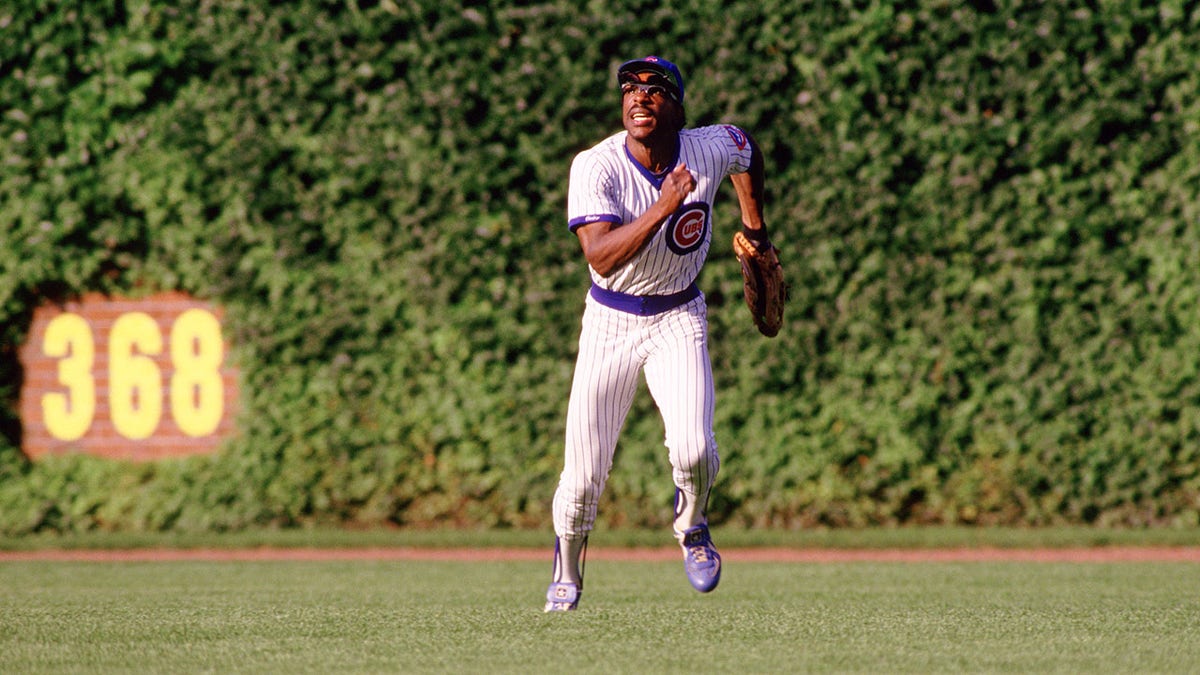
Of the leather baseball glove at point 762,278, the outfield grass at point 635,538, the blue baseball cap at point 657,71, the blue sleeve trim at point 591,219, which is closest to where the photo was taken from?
the blue sleeve trim at point 591,219

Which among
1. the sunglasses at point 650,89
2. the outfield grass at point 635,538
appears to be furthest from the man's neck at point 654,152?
the outfield grass at point 635,538

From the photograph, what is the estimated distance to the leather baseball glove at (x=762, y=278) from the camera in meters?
5.62

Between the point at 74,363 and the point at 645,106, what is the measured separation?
5.94 m

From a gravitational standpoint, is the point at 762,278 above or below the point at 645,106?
below

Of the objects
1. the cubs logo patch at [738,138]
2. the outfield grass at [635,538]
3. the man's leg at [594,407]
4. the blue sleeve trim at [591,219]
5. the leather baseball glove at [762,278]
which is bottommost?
the outfield grass at [635,538]

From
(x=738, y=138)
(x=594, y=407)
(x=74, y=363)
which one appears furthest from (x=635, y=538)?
(x=74, y=363)

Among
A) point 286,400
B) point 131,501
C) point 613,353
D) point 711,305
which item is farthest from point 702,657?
point 131,501

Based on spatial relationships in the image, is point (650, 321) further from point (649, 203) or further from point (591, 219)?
point (591, 219)

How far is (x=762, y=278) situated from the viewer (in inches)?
223

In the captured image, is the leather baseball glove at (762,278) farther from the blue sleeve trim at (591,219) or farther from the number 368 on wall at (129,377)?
the number 368 on wall at (129,377)

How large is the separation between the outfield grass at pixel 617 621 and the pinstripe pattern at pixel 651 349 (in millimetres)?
Answer: 522

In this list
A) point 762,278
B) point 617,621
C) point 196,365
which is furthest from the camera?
point 196,365

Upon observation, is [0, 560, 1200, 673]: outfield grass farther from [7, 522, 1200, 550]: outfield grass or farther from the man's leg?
[7, 522, 1200, 550]: outfield grass

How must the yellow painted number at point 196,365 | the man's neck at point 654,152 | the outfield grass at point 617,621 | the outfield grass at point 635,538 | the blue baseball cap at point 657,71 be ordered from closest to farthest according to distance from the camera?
the outfield grass at point 617,621, the blue baseball cap at point 657,71, the man's neck at point 654,152, the outfield grass at point 635,538, the yellow painted number at point 196,365
